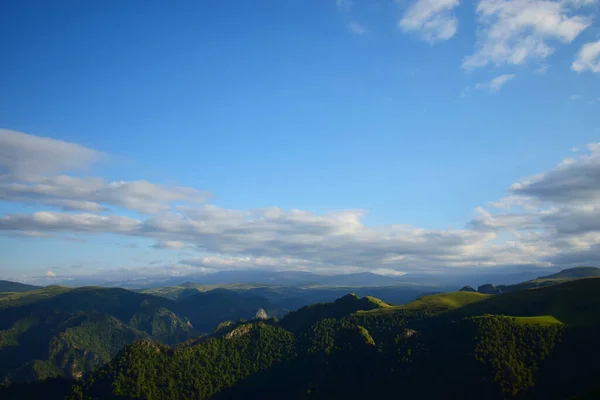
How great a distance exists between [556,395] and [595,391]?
7032cm

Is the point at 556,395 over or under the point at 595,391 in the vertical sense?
under

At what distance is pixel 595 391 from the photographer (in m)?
140

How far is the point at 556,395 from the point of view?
200 metres

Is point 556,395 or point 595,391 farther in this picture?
point 556,395
